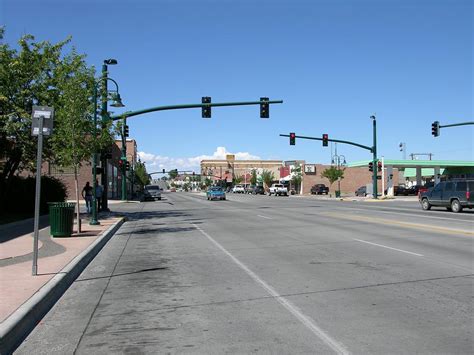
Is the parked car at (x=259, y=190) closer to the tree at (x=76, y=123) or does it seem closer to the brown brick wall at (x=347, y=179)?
the brown brick wall at (x=347, y=179)

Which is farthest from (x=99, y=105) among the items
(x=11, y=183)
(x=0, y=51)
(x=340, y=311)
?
(x=340, y=311)

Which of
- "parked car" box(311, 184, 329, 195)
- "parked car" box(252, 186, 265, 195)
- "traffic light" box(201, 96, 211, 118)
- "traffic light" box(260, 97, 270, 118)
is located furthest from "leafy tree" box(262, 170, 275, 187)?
"traffic light" box(201, 96, 211, 118)

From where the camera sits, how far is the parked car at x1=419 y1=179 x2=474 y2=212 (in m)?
→ 27.7

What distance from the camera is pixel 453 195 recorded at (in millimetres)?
28719

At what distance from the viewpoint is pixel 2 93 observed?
22016 millimetres

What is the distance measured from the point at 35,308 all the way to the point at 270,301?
10.7 feet

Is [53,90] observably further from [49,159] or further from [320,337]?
[320,337]

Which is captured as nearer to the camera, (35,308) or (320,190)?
(35,308)

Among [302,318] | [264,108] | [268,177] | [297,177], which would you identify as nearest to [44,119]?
[302,318]

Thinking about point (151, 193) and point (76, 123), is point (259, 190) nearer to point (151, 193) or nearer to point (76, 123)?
point (151, 193)

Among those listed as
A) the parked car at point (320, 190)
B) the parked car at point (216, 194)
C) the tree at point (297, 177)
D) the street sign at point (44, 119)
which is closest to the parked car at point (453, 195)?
the street sign at point (44, 119)

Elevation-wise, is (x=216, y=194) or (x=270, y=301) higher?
(x=216, y=194)

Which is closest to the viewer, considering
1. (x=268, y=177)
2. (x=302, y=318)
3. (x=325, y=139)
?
(x=302, y=318)

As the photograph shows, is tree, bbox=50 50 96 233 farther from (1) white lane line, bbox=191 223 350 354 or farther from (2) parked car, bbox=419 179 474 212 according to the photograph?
(2) parked car, bbox=419 179 474 212
